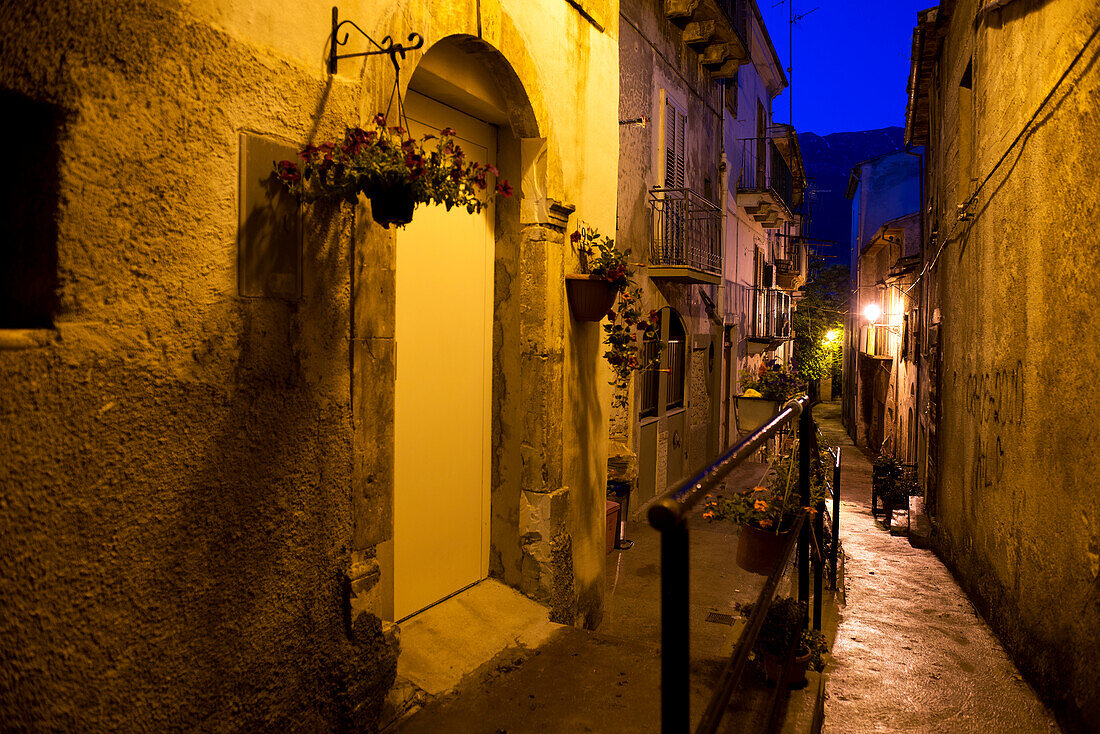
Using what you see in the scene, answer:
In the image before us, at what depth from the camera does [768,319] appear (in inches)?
920

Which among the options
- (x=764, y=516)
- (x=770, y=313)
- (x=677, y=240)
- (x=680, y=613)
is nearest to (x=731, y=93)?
(x=677, y=240)

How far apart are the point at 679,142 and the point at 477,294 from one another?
872cm

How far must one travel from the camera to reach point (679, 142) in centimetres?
1221

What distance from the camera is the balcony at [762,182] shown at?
56.0 feet

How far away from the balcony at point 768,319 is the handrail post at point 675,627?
18.7 m

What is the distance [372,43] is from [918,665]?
5.19 m

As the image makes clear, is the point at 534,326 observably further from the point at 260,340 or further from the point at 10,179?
the point at 10,179

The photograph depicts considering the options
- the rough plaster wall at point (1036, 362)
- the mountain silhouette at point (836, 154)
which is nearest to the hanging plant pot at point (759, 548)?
the rough plaster wall at point (1036, 362)

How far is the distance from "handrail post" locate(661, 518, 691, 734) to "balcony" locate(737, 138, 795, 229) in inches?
655

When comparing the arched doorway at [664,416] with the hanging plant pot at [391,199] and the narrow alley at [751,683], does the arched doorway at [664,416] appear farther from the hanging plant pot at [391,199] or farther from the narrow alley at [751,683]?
the hanging plant pot at [391,199]

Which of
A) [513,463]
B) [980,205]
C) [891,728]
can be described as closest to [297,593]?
[513,463]

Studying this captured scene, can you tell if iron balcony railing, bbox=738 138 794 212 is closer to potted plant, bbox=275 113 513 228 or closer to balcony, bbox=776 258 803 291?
balcony, bbox=776 258 803 291

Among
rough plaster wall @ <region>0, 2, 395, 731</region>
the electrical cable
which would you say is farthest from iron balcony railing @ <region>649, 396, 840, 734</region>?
the electrical cable

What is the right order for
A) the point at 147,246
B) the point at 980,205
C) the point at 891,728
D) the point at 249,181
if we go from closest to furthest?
the point at 147,246 → the point at 249,181 → the point at 891,728 → the point at 980,205
